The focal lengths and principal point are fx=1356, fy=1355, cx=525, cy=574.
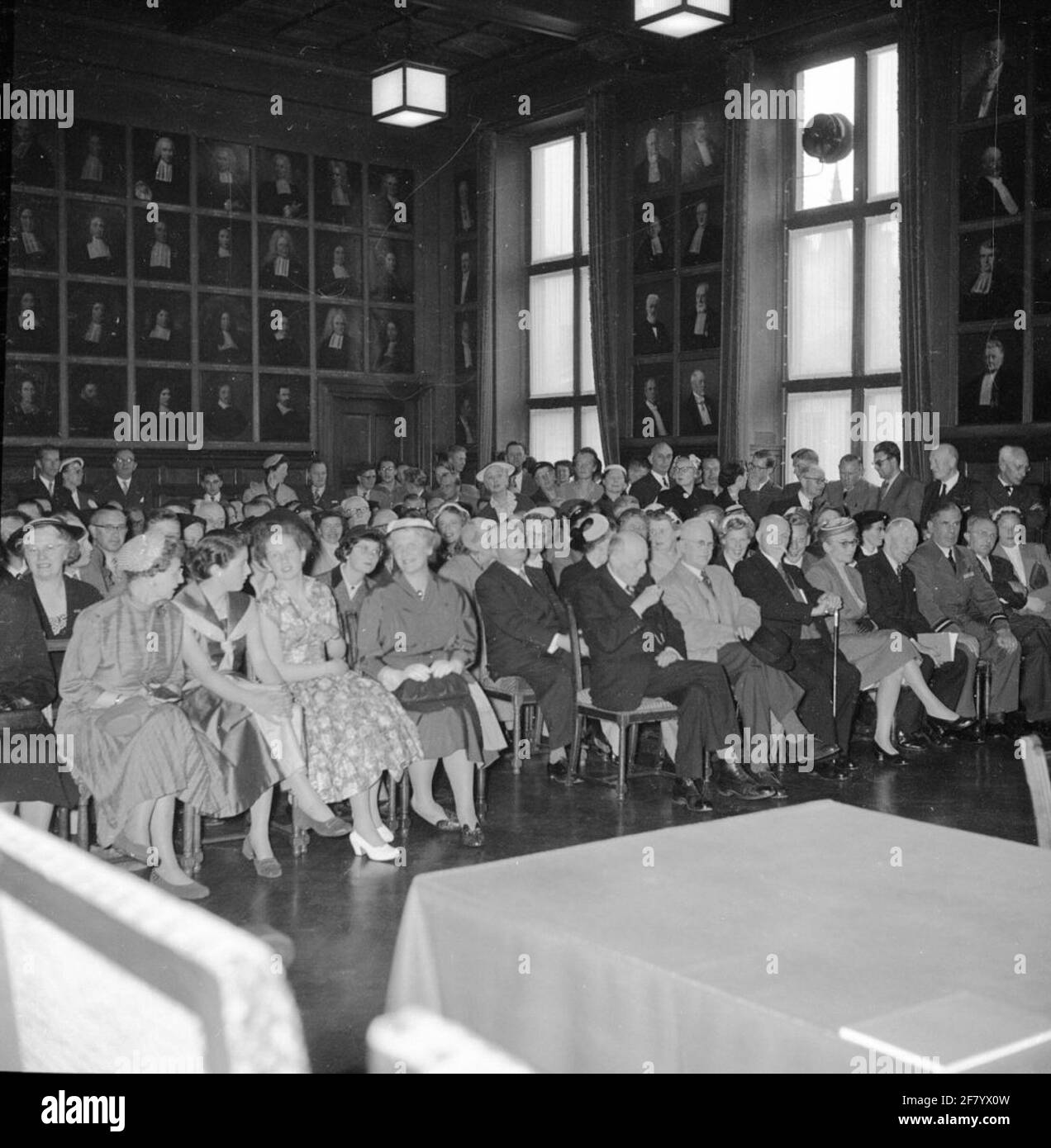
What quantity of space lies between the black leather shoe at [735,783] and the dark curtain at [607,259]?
23.9ft

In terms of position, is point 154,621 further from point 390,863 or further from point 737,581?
point 737,581

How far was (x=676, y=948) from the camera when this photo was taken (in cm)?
203

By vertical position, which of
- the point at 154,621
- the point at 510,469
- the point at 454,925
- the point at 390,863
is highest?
the point at 510,469

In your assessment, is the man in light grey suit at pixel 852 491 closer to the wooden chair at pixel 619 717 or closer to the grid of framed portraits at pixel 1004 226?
the grid of framed portraits at pixel 1004 226

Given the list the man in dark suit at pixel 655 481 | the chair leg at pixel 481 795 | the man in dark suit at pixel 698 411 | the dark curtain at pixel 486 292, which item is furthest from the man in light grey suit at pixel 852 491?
the dark curtain at pixel 486 292

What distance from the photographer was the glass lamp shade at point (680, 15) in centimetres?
872

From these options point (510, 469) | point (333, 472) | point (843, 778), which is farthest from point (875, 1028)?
point (333, 472)

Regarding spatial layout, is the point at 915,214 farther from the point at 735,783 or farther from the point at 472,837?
the point at 472,837

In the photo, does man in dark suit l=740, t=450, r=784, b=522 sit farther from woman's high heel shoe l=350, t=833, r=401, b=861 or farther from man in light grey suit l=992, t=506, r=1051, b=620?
woman's high heel shoe l=350, t=833, r=401, b=861

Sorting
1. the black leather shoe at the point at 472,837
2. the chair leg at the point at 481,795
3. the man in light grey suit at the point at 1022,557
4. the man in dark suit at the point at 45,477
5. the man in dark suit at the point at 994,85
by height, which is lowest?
the black leather shoe at the point at 472,837

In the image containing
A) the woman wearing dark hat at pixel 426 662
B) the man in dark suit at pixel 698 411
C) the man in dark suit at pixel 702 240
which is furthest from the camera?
the man in dark suit at pixel 698 411

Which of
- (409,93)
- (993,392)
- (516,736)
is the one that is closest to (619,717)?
(516,736)

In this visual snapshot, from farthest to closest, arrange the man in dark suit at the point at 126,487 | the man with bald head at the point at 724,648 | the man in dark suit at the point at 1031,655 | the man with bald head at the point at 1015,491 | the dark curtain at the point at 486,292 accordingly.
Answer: the dark curtain at the point at 486,292, the man in dark suit at the point at 126,487, the man with bald head at the point at 1015,491, the man in dark suit at the point at 1031,655, the man with bald head at the point at 724,648
